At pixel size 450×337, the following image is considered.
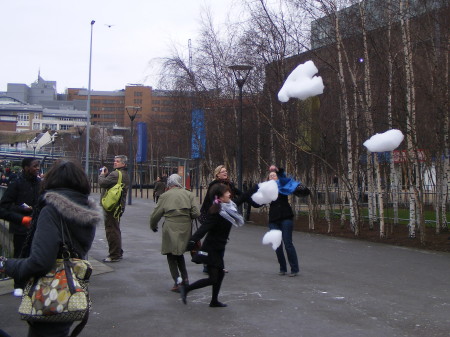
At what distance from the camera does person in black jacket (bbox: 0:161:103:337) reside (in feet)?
11.3

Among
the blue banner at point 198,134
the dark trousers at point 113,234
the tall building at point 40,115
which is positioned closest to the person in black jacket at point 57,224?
the dark trousers at point 113,234

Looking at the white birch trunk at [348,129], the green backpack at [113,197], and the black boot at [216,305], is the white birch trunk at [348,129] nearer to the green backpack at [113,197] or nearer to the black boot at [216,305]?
the green backpack at [113,197]

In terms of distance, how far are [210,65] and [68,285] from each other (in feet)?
75.0

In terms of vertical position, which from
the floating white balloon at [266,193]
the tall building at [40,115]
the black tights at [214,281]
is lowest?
the black tights at [214,281]

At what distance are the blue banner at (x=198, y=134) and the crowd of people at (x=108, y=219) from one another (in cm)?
1567

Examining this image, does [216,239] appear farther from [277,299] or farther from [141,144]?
[141,144]

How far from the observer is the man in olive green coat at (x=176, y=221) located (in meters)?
8.00

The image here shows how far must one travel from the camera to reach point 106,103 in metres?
157

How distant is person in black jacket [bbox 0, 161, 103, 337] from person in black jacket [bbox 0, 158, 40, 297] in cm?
363

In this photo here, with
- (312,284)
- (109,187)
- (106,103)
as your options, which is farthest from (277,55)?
(106,103)

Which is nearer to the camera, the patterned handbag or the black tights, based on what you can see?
the patterned handbag

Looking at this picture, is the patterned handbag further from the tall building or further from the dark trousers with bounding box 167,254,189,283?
the tall building

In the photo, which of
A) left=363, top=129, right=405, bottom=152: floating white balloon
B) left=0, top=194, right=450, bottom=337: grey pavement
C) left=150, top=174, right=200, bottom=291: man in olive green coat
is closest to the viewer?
left=0, top=194, right=450, bottom=337: grey pavement

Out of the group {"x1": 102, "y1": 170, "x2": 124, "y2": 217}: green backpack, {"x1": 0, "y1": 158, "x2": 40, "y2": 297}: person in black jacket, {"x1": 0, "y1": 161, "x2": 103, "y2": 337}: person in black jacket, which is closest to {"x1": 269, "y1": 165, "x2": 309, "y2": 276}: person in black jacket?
{"x1": 102, "y1": 170, "x2": 124, "y2": 217}: green backpack
